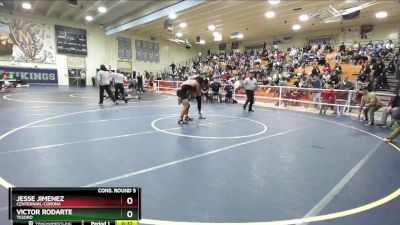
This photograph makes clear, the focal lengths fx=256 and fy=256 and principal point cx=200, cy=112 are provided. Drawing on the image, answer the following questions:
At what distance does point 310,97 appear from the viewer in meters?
12.3

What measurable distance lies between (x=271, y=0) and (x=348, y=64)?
6889 millimetres

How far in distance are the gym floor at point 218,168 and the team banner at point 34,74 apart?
18809 millimetres

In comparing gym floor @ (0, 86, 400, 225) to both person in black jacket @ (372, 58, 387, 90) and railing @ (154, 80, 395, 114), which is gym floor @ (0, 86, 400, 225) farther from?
person in black jacket @ (372, 58, 387, 90)

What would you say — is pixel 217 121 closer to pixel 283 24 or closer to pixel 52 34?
pixel 283 24

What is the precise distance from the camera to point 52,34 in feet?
78.4

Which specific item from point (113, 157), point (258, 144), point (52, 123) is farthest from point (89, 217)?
point (52, 123)

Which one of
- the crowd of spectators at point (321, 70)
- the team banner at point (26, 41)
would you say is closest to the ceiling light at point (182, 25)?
the crowd of spectators at point (321, 70)

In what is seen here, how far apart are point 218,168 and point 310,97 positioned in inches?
389

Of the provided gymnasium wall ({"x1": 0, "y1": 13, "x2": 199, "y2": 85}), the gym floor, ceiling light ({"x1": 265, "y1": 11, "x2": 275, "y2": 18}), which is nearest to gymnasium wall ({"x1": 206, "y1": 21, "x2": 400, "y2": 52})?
ceiling light ({"x1": 265, "y1": 11, "x2": 275, "y2": 18})

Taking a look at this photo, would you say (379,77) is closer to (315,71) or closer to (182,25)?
(315,71)
